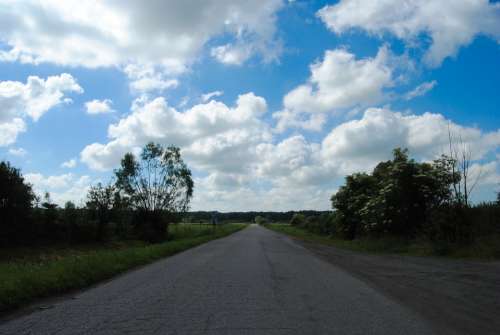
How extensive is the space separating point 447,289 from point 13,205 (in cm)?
3153

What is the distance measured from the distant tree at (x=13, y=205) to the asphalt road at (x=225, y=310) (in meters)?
24.0

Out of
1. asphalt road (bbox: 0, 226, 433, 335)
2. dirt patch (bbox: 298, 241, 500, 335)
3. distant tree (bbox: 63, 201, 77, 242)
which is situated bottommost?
dirt patch (bbox: 298, 241, 500, 335)

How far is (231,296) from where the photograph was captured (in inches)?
333

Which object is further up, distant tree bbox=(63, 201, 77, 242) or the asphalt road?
distant tree bbox=(63, 201, 77, 242)

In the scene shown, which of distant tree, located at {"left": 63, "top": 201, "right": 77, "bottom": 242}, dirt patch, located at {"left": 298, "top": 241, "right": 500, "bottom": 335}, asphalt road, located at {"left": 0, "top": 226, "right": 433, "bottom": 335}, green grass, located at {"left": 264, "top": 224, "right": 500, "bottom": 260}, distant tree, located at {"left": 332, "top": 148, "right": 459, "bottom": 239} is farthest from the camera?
distant tree, located at {"left": 63, "top": 201, "right": 77, "bottom": 242}

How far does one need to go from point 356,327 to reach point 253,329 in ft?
5.01

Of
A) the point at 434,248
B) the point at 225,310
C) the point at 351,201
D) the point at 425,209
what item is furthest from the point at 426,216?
the point at 225,310

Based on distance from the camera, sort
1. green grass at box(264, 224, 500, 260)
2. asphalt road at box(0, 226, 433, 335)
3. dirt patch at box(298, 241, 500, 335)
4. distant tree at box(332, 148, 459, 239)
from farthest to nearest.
Answer: distant tree at box(332, 148, 459, 239) → green grass at box(264, 224, 500, 260) → dirt patch at box(298, 241, 500, 335) → asphalt road at box(0, 226, 433, 335)

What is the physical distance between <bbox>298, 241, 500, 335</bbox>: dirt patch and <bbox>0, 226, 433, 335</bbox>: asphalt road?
0.48m

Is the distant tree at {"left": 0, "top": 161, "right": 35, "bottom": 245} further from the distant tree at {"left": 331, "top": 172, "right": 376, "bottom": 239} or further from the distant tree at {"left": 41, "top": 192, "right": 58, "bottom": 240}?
the distant tree at {"left": 331, "top": 172, "right": 376, "bottom": 239}

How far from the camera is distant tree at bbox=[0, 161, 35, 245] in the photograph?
30359 mm

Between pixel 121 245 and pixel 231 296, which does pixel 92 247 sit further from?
pixel 231 296

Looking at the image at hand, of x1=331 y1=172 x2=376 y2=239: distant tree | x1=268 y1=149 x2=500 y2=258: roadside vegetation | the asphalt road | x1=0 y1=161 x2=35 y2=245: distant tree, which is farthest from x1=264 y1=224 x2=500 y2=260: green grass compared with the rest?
x1=0 y1=161 x2=35 y2=245: distant tree

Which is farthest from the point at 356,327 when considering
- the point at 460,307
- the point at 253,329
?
the point at 460,307
